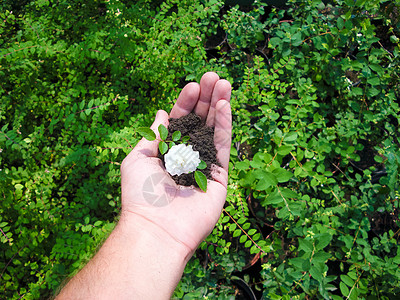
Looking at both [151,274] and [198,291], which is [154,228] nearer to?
[151,274]

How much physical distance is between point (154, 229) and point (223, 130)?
891mm

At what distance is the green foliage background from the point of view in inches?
81.4

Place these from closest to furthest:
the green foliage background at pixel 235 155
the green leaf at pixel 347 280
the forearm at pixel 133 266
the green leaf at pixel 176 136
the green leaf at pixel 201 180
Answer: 1. the forearm at pixel 133 266
2. the green leaf at pixel 201 180
3. the green leaf at pixel 176 136
4. the green leaf at pixel 347 280
5. the green foliage background at pixel 235 155

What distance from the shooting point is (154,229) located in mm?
1650

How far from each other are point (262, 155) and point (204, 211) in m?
0.64

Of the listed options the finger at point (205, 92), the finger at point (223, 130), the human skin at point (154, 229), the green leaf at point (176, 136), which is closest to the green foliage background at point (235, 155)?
the finger at point (223, 130)

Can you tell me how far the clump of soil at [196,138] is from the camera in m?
1.89

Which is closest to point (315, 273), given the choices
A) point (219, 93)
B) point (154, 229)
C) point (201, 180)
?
point (201, 180)

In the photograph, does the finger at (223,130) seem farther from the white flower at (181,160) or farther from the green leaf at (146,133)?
the green leaf at (146,133)

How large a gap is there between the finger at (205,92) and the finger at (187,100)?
0.04 m

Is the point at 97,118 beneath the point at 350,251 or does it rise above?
above

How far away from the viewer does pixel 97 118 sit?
7.65 ft

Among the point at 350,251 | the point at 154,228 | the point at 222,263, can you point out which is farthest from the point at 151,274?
the point at 350,251

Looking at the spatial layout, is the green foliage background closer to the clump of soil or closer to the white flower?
the clump of soil
